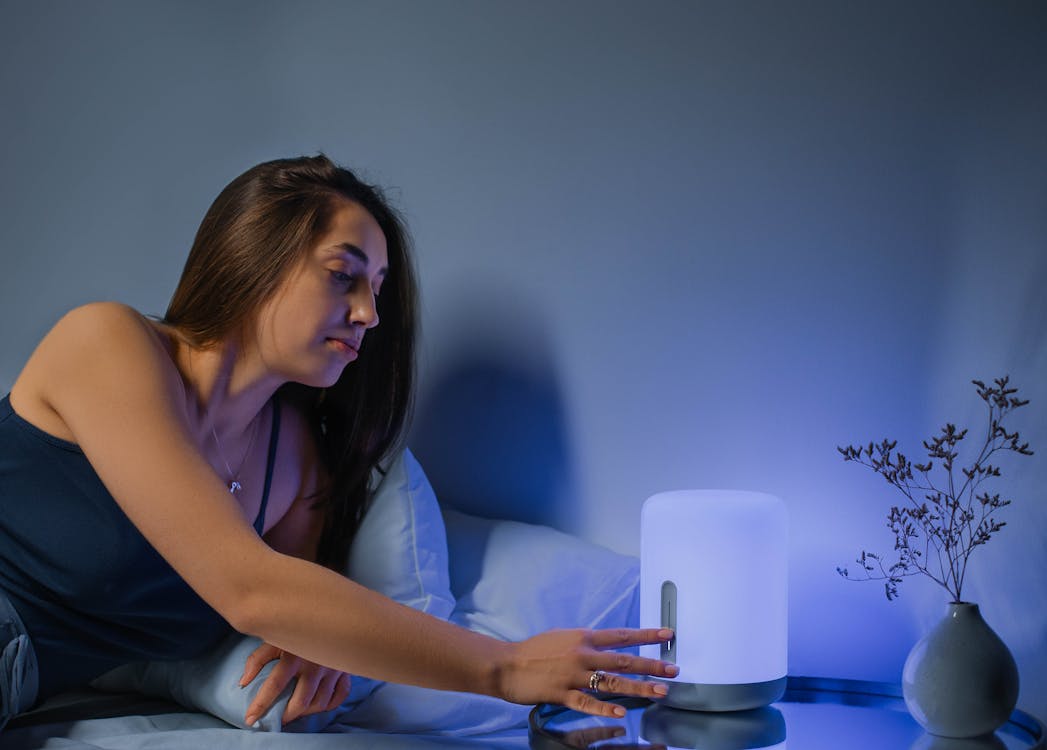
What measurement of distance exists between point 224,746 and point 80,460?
0.45 meters

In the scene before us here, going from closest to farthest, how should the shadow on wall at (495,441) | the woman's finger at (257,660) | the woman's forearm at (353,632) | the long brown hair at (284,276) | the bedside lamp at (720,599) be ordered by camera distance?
1. the woman's forearm at (353,632)
2. the bedside lamp at (720,599)
3. the woman's finger at (257,660)
4. the long brown hair at (284,276)
5. the shadow on wall at (495,441)

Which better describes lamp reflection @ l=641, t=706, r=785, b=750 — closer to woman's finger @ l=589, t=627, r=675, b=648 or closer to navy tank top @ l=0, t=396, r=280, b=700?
woman's finger @ l=589, t=627, r=675, b=648

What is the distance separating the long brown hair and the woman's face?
23 millimetres

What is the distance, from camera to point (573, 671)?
1212mm

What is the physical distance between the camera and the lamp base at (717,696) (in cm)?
130

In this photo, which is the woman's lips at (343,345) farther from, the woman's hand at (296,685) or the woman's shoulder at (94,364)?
the woman's hand at (296,685)

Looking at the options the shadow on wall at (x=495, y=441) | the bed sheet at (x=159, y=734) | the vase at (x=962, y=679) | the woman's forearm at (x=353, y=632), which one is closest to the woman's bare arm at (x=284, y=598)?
the woman's forearm at (x=353, y=632)

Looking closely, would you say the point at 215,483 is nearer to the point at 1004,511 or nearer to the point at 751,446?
the point at 751,446

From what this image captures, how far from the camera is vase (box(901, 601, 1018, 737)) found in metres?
1.21

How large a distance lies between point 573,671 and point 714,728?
21cm

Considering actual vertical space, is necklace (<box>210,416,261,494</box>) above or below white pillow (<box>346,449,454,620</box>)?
above

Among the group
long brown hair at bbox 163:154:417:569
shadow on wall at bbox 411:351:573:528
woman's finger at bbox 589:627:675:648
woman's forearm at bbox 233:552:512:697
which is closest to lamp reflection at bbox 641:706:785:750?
woman's finger at bbox 589:627:675:648

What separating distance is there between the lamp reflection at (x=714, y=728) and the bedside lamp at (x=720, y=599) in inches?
0.6

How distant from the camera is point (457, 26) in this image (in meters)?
1.91
